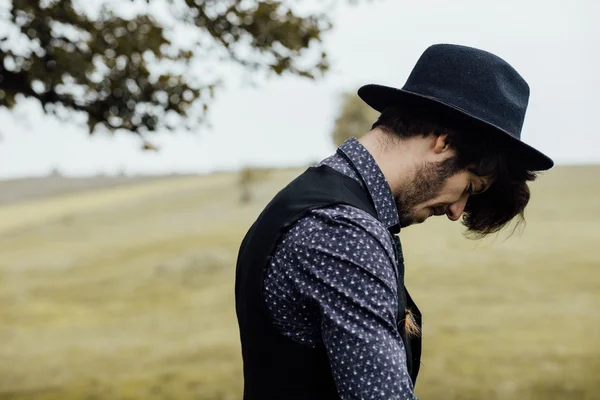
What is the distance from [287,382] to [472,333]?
65.3 ft

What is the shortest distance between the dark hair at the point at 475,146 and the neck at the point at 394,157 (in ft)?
0.09

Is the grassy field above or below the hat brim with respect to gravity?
below

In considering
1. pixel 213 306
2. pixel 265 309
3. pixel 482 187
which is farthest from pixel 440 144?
pixel 213 306

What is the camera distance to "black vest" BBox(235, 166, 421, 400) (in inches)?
89.7

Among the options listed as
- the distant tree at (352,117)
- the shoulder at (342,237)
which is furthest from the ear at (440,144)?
the distant tree at (352,117)

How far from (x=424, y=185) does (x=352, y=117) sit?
62237 millimetres

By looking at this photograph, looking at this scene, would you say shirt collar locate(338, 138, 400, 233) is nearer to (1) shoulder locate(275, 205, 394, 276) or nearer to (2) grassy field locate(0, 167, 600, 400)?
(1) shoulder locate(275, 205, 394, 276)

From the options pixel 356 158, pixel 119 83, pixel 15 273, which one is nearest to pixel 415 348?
pixel 356 158

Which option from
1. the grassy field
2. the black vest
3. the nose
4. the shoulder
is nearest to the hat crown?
the nose

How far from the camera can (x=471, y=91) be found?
2527mm

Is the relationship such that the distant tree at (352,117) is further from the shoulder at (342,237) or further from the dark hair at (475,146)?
the shoulder at (342,237)

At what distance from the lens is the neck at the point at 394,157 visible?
2.44 meters

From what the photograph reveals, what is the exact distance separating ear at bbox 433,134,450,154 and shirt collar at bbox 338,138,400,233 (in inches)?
7.7

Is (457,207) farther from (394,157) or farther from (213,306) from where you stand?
(213,306)
